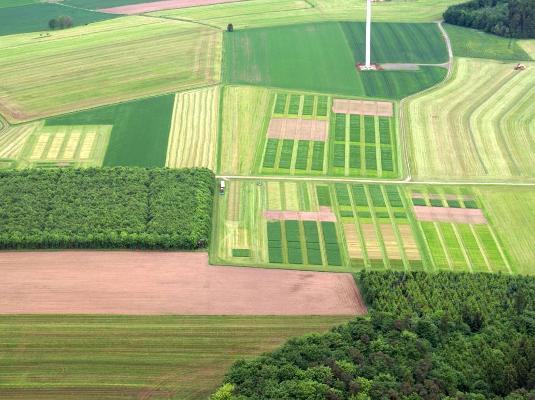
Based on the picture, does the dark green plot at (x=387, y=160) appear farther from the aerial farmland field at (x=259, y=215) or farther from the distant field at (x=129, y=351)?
the distant field at (x=129, y=351)

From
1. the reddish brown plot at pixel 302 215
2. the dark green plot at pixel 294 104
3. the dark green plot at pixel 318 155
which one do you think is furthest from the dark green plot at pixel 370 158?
the dark green plot at pixel 294 104

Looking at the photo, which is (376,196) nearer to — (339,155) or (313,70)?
(339,155)

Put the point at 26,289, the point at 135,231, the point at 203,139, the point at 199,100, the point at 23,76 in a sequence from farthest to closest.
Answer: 1. the point at 23,76
2. the point at 199,100
3. the point at 203,139
4. the point at 135,231
5. the point at 26,289

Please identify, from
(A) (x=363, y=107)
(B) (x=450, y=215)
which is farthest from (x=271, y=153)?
(B) (x=450, y=215)

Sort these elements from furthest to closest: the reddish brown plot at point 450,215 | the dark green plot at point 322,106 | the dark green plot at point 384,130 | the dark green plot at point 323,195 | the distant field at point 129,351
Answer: the dark green plot at point 322,106, the dark green plot at point 384,130, the dark green plot at point 323,195, the reddish brown plot at point 450,215, the distant field at point 129,351

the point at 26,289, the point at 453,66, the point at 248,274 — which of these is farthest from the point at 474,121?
the point at 26,289

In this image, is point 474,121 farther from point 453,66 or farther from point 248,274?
point 248,274
